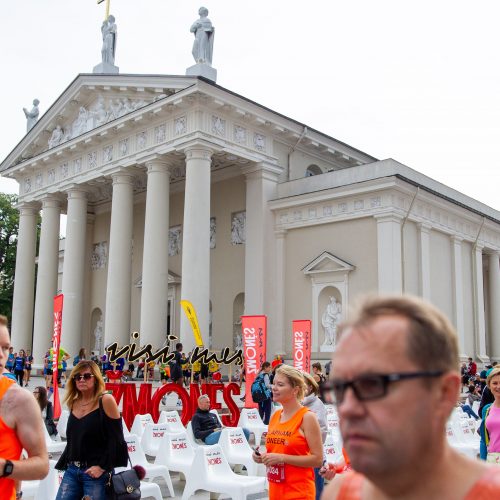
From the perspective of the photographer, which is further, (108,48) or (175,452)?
(108,48)

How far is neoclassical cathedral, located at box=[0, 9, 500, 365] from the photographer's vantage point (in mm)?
25547

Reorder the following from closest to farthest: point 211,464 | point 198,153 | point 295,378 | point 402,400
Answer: point 402,400 < point 295,378 < point 211,464 < point 198,153

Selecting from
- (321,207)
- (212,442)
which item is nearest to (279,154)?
(321,207)

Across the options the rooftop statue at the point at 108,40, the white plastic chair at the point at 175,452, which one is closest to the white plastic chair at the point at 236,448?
the white plastic chair at the point at 175,452

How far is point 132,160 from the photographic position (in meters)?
28.8

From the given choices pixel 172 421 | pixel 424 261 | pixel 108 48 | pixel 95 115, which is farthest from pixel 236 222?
pixel 172 421

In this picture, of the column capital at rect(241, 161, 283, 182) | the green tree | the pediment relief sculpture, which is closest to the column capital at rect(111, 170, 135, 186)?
the pediment relief sculpture

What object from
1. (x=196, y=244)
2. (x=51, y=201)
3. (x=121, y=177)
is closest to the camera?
(x=196, y=244)

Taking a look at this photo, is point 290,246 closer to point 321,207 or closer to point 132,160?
point 321,207

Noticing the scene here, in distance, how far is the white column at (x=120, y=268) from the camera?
28.0m

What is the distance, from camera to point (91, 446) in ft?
15.9

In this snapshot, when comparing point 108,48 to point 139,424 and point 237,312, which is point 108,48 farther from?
point 139,424

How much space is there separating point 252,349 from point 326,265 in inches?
423

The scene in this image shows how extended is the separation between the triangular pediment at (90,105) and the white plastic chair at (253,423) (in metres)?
15.7
